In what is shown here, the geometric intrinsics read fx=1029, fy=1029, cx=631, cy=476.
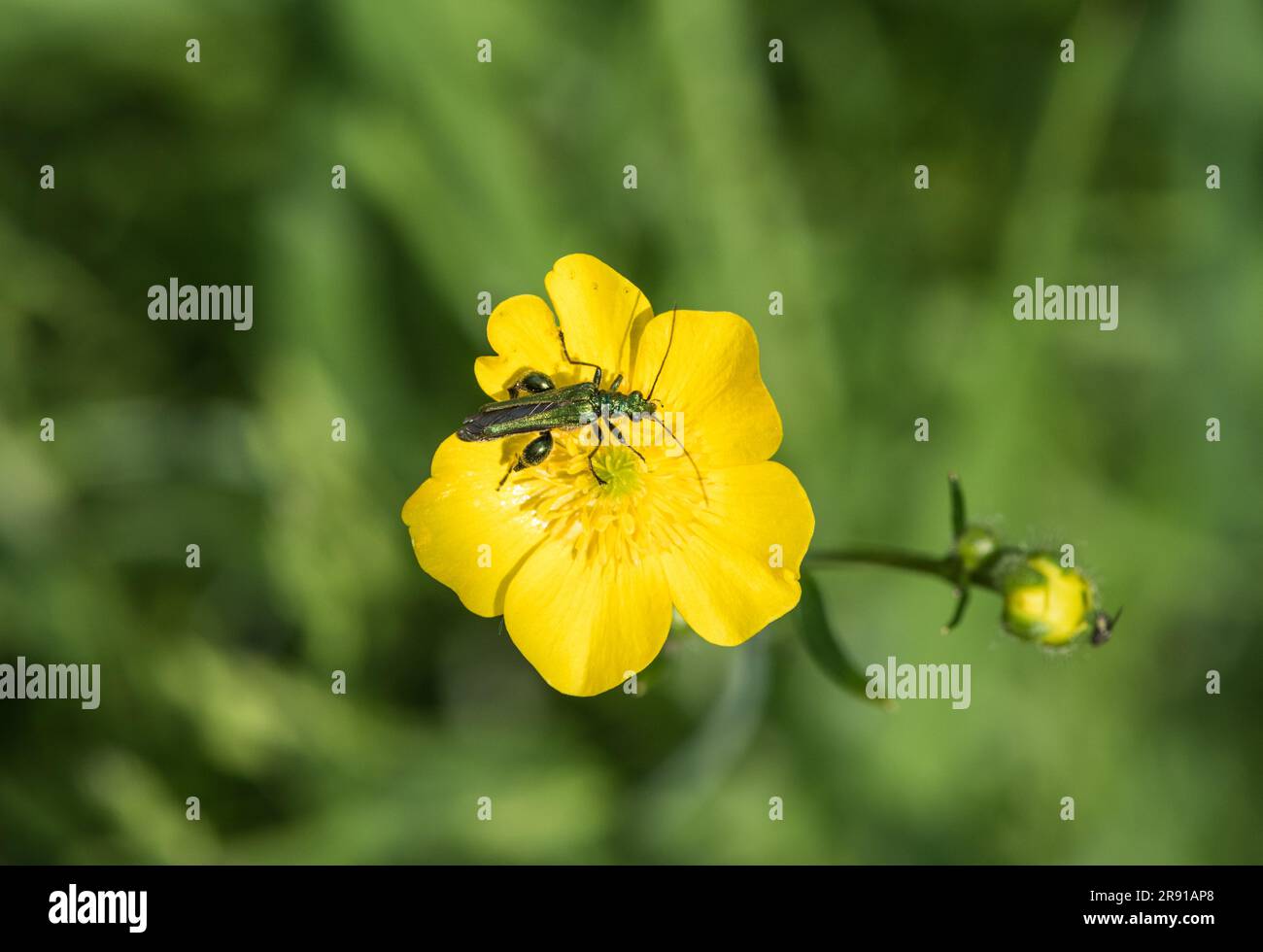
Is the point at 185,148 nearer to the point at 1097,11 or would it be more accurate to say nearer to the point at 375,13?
the point at 375,13

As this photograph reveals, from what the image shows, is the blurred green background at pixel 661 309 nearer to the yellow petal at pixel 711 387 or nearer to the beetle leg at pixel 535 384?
the yellow petal at pixel 711 387

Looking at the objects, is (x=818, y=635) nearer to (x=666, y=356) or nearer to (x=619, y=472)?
(x=619, y=472)

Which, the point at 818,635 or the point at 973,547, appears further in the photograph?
the point at 973,547

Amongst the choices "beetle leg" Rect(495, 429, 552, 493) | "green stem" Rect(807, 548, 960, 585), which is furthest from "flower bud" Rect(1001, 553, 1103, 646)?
"beetle leg" Rect(495, 429, 552, 493)

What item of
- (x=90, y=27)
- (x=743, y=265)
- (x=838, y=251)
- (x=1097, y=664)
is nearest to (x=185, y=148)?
(x=90, y=27)

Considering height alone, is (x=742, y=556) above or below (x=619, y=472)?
below

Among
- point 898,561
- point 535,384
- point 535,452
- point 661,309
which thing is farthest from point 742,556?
point 661,309

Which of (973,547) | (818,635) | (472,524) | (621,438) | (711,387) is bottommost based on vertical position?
(818,635)
